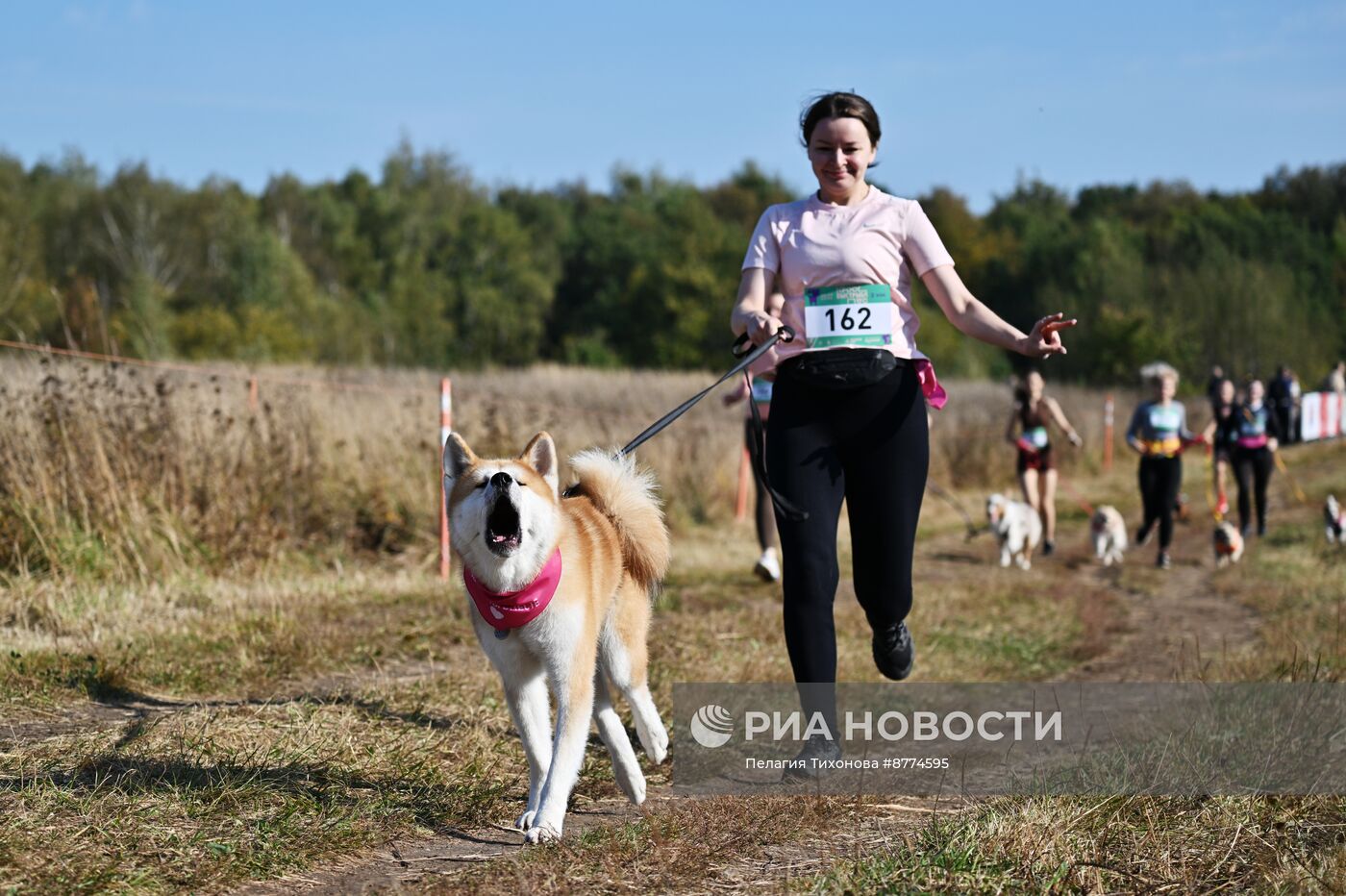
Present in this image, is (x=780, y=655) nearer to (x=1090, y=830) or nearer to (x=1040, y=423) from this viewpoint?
(x=1090, y=830)

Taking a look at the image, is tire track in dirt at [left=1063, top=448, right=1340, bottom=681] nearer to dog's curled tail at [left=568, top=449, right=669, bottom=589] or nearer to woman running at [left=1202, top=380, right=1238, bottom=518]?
woman running at [left=1202, top=380, right=1238, bottom=518]

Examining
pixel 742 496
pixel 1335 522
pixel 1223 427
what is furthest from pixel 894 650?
pixel 1223 427

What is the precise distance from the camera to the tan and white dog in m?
3.79

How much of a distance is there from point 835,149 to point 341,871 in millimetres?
2675

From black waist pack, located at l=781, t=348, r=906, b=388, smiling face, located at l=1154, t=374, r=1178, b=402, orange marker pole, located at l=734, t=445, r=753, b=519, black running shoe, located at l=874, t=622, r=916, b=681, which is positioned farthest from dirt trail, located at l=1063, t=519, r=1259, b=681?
orange marker pole, located at l=734, t=445, r=753, b=519

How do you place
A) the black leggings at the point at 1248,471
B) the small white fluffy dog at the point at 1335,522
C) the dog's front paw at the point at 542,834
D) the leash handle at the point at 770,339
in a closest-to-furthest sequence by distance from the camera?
the dog's front paw at the point at 542,834, the leash handle at the point at 770,339, the small white fluffy dog at the point at 1335,522, the black leggings at the point at 1248,471

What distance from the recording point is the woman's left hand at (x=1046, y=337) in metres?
4.09

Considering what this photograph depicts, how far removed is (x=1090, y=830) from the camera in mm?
3650

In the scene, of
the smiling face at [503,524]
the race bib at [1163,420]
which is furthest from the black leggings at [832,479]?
the race bib at [1163,420]

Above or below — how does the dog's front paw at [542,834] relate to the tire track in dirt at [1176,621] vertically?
above

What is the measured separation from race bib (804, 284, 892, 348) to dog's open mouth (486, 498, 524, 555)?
1169 mm

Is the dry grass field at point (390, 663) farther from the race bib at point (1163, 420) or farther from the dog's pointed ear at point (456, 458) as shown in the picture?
the race bib at point (1163, 420)

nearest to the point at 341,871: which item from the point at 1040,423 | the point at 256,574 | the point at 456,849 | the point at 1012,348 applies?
the point at 456,849

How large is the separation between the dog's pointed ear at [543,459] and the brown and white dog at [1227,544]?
9887 millimetres
